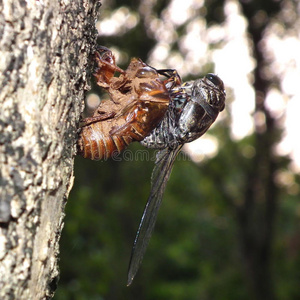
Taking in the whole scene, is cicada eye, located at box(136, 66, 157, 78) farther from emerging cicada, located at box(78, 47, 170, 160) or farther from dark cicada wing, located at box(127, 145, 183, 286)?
dark cicada wing, located at box(127, 145, 183, 286)

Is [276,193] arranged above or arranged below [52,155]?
above

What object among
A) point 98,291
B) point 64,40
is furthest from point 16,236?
point 98,291

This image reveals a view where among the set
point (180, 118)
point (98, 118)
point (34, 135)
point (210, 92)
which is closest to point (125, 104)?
point (98, 118)

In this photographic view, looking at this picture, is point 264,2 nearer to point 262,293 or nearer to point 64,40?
point 262,293

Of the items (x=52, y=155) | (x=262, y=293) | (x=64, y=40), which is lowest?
(x=262, y=293)

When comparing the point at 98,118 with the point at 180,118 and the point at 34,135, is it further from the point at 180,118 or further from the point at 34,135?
the point at 34,135

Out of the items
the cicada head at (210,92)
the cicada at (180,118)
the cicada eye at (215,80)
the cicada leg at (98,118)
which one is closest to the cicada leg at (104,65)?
the cicada leg at (98,118)

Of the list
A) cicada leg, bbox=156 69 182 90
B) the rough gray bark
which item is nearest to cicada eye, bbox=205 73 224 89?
cicada leg, bbox=156 69 182 90

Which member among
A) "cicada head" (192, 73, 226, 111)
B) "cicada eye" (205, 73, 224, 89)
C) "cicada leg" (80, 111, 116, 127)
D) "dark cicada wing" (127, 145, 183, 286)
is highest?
"cicada eye" (205, 73, 224, 89)

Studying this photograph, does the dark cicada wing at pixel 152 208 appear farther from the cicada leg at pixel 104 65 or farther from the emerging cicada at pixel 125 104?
the cicada leg at pixel 104 65
